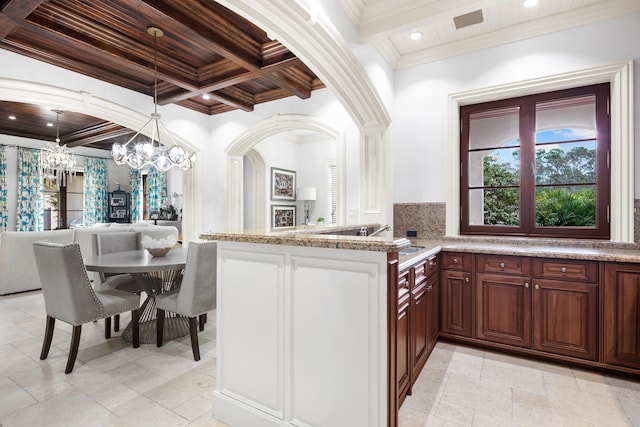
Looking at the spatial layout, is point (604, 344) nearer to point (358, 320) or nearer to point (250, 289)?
point (358, 320)

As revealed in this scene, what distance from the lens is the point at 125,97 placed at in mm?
4559

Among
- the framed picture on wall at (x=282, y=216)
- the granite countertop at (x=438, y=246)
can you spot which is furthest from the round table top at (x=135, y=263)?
the framed picture on wall at (x=282, y=216)

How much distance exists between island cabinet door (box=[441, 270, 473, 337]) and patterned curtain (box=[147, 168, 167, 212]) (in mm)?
8598

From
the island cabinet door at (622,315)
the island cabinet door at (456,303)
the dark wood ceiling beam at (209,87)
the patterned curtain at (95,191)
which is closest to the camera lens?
the island cabinet door at (622,315)

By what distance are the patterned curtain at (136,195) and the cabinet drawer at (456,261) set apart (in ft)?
31.8

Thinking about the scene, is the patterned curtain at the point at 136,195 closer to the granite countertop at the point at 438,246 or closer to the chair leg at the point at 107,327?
the chair leg at the point at 107,327

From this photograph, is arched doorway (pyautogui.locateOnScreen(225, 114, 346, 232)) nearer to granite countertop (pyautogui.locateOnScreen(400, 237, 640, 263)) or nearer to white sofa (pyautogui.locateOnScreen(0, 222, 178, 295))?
white sofa (pyautogui.locateOnScreen(0, 222, 178, 295))

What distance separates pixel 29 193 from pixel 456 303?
989cm

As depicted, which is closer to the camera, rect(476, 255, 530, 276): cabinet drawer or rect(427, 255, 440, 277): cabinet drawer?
rect(427, 255, 440, 277): cabinet drawer

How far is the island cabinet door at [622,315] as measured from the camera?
2.35m

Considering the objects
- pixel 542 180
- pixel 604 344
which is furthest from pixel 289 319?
pixel 542 180

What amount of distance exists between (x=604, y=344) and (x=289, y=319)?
251cm

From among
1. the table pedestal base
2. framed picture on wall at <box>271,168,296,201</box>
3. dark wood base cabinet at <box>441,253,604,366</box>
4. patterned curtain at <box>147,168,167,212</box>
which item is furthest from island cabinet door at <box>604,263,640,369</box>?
patterned curtain at <box>147,168,167,212</box>

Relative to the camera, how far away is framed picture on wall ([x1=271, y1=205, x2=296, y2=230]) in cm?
685
